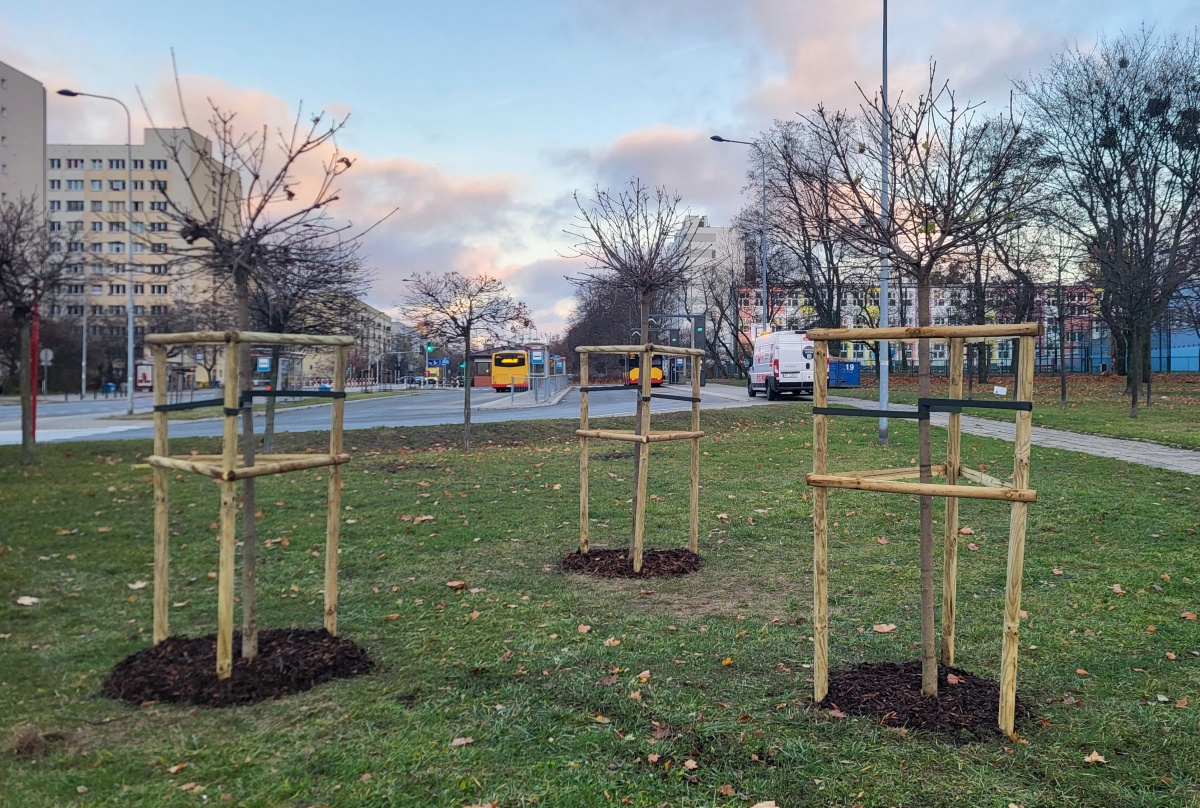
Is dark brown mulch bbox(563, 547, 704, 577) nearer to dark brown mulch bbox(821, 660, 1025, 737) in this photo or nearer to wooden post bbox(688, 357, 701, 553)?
wooden post bbox(688, 357, 701, 553)

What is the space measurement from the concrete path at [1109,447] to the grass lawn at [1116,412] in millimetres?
550

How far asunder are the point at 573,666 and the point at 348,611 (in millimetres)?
1856

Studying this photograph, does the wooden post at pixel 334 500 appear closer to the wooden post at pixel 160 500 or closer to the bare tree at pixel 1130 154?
the wooden post at pixel 160 500

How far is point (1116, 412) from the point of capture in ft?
72.7

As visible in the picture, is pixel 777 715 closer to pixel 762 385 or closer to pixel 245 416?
pixel 245 416

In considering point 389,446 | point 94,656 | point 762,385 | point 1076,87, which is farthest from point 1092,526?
point 1076,87

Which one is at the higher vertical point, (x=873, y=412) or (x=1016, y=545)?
(x=873, y=412)

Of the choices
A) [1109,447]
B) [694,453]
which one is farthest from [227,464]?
[1109,447]

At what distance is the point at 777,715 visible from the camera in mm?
3541

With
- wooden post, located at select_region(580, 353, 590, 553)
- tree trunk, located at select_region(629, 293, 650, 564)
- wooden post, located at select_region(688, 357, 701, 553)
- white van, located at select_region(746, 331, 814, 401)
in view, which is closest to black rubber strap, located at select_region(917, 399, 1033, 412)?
tree trunk, located at select_region(629, 293, 650, 564)

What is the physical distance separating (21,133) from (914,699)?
302 ft

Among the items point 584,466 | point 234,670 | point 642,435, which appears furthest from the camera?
point 584,466

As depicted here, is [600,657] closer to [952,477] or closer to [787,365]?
[952,477]

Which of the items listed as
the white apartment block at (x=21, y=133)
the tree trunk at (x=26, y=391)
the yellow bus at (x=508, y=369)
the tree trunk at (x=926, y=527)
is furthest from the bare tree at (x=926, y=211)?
the white apartment block at (x=21, y=133)
